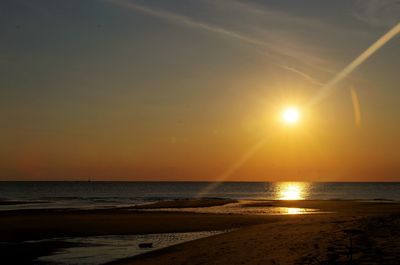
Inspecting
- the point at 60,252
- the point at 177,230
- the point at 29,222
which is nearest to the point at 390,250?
the point at 60,252

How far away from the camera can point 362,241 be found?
17672 mm

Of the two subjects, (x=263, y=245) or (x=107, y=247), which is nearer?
(x=263, y=245)

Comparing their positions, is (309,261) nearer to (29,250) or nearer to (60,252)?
(60,252)

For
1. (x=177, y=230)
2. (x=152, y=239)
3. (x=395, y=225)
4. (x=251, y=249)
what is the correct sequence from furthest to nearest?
(x=177, y=230)
(x=152, y=239)
(x=395, y=225)
(x=251, y=249)

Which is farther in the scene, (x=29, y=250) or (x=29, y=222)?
(x=29, y=222)

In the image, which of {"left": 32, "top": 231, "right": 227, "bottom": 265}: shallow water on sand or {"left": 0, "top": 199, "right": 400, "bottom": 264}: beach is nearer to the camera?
{"left": 0, "top": 199, "right": 400, "bottom": 264}: beach

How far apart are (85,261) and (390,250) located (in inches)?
530

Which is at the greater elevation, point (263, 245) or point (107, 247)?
point (263, 245)

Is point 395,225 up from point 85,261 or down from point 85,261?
up

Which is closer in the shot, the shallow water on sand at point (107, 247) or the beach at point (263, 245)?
the beach at point (263, 245)

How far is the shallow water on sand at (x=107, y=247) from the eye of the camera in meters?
22.3

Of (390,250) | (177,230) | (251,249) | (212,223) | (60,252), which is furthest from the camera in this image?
(212,223)

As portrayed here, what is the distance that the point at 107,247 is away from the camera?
85.3ft

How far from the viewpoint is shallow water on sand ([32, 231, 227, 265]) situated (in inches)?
877
